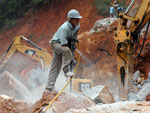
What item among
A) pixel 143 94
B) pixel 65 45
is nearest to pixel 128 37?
pixel 143 94

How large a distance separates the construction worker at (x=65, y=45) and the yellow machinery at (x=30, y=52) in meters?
6.62

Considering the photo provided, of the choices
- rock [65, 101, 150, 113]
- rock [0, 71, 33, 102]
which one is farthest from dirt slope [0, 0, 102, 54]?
rock [65, 101, 150, 113]

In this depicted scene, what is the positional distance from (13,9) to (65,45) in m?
19.8

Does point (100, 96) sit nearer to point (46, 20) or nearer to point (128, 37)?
point (128, 37)

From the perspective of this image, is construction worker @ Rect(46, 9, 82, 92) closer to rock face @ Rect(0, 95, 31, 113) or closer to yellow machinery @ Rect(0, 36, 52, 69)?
rock face @ Rect(0, 95, 31, 113)

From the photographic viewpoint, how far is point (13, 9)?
24.9m

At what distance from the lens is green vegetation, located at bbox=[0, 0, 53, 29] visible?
24328mm

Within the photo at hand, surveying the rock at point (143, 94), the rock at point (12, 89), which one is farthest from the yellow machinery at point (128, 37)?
the rock at point (12, 89)

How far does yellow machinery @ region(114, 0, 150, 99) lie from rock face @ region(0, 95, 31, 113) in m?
3.46

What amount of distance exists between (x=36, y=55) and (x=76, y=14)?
7585 millimetres

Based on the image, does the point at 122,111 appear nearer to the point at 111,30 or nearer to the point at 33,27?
the point at 111,30

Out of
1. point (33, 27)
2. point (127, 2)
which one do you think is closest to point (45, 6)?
point (33, 27)

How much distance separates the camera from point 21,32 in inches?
944

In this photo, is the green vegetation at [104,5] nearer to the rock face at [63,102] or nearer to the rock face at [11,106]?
the rock face at [11,106]
